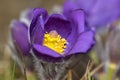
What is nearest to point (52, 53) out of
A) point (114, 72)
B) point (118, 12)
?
point (114, 72)

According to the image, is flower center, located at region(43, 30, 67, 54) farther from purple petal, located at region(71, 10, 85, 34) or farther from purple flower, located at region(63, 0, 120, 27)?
purple flower, located at region(63, 0, 120, 27)

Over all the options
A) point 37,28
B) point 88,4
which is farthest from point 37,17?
point 88,4

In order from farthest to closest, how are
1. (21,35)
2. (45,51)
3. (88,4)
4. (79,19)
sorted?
(88,4) → (21,35) → (79,19) → (45,51)

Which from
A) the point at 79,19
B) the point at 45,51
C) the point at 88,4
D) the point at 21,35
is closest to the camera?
the point at 45,51

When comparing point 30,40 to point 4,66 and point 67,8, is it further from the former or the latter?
point 4,66

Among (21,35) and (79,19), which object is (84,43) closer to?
(79,19)

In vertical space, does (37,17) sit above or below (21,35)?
above

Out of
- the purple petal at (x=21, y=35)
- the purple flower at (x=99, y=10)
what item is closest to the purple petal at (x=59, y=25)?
the purple petal at (x=21, y=35)
